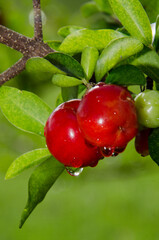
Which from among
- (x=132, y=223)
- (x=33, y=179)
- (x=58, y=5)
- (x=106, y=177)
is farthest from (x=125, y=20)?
(x=132, y=223)

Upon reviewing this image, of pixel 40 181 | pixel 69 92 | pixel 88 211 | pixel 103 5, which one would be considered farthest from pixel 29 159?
pixel 88 211

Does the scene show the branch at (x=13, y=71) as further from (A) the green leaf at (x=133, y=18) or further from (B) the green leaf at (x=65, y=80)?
(A) the green leaf at (x=133, y=18)

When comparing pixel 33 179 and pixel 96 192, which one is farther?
pixel 96 192

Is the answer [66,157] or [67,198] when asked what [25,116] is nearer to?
[66,157]

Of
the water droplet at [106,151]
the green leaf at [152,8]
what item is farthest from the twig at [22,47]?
the green leaf at [152,8]

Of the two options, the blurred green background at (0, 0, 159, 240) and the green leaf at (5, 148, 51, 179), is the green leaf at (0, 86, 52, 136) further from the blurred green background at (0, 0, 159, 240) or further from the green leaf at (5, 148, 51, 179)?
the blurred green background at (0, 0, 159, 240)

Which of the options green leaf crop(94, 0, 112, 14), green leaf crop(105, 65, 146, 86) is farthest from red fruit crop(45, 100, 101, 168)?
green leaf crop(94, 0, 112, 14)
